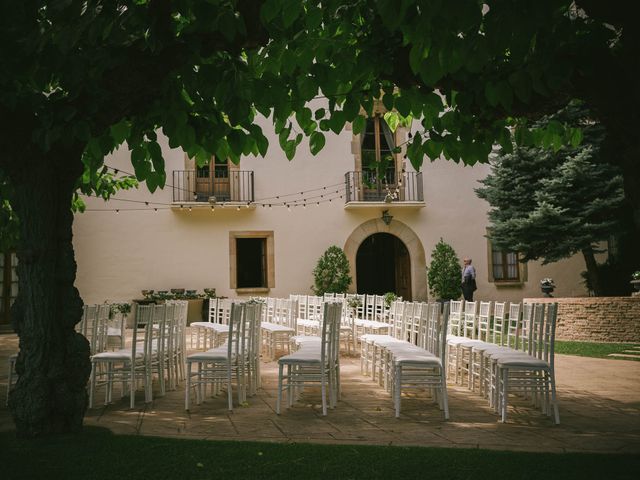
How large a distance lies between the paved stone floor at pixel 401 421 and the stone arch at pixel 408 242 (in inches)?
379

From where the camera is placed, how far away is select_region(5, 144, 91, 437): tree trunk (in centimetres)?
403

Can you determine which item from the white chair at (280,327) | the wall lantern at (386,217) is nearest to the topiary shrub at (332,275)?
the wall lantern at (386,217)

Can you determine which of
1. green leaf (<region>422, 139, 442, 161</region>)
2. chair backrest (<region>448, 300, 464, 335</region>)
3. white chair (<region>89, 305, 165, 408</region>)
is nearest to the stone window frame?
chair backrest (<region>448, 300, 464, 335</region>)

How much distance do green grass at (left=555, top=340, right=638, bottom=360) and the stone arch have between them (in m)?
5.44

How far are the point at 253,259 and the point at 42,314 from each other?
12.0 metres

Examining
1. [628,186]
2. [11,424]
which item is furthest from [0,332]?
[628,186]

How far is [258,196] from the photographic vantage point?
15.7 metres

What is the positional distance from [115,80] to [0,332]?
1196 centimetres

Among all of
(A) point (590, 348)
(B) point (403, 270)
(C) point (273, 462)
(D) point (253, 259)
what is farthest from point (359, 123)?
(B) point (403, 270)

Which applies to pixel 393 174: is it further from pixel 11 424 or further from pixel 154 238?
pixel 11 424

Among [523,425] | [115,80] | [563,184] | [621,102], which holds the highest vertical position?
[563,184]

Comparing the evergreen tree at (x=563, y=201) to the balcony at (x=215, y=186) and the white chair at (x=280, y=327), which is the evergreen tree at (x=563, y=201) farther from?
the balcony at (x=215, y=186)

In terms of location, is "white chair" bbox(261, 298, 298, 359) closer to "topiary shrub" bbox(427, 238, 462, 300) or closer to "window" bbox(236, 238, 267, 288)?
"window" bbox(236, 238, 267, 288)

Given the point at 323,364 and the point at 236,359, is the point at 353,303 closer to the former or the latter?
the point at 236,359
